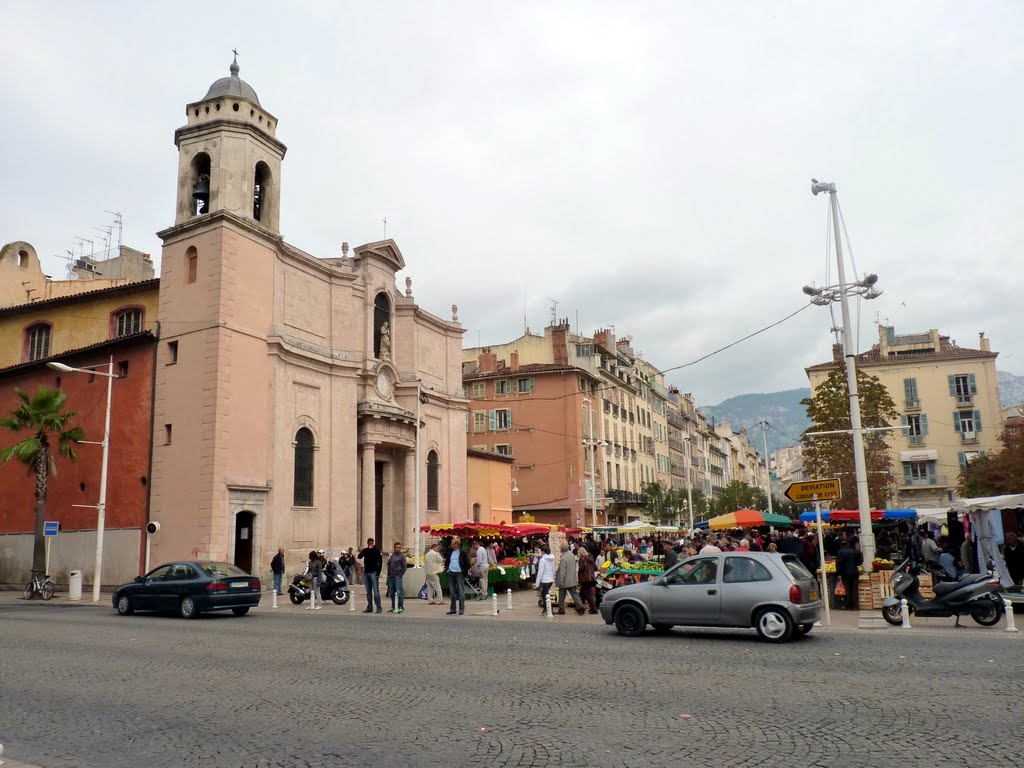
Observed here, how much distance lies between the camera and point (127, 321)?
36125 mm

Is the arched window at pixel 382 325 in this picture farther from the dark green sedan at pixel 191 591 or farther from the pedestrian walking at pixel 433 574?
the dark green sedan at pixel 191 591

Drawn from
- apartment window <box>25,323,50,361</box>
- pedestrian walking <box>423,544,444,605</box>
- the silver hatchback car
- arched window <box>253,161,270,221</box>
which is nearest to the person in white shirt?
pedestrian walking <box>423,544,444,605</box>

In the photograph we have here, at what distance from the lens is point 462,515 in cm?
4284

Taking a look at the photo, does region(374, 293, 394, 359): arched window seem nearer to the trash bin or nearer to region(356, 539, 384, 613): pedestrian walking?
the trash bin

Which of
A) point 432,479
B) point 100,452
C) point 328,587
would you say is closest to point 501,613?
point 328,587

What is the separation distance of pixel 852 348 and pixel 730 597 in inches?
371

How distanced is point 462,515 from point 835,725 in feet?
119

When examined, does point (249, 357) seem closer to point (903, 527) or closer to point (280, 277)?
point (280, 277)

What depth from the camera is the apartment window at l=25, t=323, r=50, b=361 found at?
1537 inches

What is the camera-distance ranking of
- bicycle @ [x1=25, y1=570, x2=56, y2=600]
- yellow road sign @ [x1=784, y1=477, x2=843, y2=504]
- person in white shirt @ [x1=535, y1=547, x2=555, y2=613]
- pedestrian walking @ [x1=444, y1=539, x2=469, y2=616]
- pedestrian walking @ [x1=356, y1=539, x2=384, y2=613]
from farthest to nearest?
bicycle @ [x1=25, y1=570, x2=56, y2=600]
pedestrian walking @ [x1=356, y1=539, x2=384, y2=613]
pedestrian walking @ [x1=444, y1=539, x2=469, y2=616]
person in white shirt @ [x1=535, y1=547, x2=555, y2=613]
yellow road sign @ [x1=784, y1=477, x2=843, y2=504]

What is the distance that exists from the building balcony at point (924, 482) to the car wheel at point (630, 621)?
168 feet

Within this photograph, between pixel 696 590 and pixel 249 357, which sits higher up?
pixel 249 357

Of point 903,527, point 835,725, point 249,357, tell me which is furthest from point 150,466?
point 903,527

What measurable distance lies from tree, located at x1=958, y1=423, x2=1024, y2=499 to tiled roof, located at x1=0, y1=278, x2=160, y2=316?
130 ft
